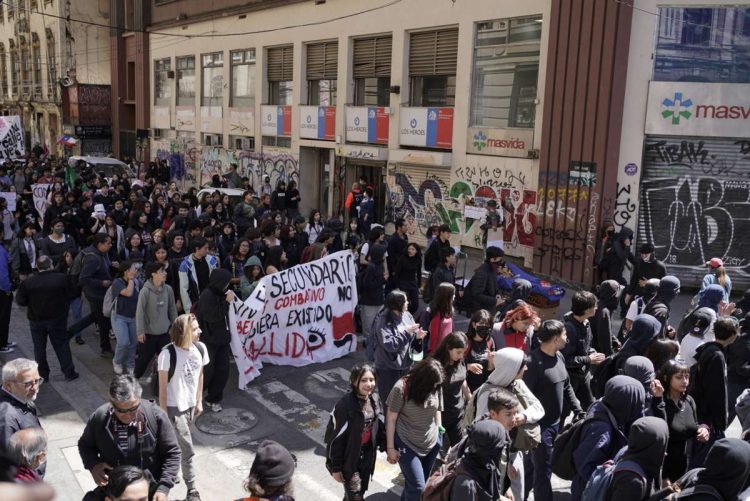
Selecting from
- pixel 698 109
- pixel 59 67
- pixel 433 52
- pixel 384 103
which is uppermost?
pixel 59 67

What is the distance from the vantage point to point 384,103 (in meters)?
20.0

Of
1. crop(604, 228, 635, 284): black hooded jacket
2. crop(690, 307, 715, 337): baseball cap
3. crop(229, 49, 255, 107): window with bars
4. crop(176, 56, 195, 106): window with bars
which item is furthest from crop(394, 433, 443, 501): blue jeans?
crop(176, 56, 195, 106): window with bars

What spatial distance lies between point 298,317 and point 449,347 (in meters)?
4.00

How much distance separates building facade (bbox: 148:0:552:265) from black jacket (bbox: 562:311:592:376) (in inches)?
355

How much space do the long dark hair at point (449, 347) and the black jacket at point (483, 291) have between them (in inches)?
113

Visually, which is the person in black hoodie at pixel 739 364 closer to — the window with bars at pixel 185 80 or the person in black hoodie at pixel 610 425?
the person in black hoodie at pixel 610 425

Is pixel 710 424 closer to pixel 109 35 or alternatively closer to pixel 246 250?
pixel 246 250

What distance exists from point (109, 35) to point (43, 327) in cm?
3290

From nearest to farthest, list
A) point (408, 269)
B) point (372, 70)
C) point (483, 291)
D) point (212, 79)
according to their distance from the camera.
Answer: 1. point (483, 291)
2. point (408, 269)
3. point (372, 70)
4. point (212, 79)

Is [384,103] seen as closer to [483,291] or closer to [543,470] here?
[483,291]

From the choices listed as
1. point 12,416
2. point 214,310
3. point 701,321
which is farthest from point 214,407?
point 701,321

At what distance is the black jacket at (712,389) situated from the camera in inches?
223

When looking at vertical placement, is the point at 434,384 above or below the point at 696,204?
below

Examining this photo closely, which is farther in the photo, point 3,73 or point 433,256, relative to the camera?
point 3,73
